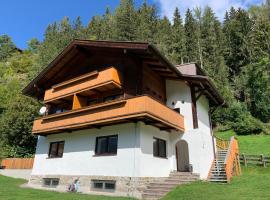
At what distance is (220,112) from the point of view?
1647 inches

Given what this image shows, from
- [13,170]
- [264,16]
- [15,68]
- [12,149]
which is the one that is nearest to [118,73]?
[13,170]

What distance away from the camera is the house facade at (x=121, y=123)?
15.2 m

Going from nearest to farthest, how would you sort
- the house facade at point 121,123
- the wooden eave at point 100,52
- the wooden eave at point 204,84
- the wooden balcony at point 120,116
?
the wooden balcony at point 120,116 < the house facade at point 121,123 < the wooden eave at point 100,52 < the wooden eave at point 204,84

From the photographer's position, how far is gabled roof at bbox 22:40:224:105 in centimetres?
1602

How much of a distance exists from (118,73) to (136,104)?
144 inches

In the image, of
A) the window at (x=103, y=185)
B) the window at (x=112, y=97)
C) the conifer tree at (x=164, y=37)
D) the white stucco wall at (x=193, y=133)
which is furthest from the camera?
the conifer tree at (x=164, y=37)

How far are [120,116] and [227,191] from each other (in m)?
7.20

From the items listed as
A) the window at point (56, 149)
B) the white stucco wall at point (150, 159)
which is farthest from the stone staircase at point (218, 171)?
the window at point (56, 149)

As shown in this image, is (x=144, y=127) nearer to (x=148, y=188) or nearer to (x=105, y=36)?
(x=148, y=188)

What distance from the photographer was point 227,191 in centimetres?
1305

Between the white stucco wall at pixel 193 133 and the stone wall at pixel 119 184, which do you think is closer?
the stone wall at pixel 119 184

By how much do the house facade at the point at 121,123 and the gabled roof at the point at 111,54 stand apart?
74 millimetres

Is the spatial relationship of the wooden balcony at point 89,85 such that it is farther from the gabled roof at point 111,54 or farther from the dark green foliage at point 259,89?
the dark green foliage at point 259,89

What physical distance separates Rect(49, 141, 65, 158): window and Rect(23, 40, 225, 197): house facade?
8cm
